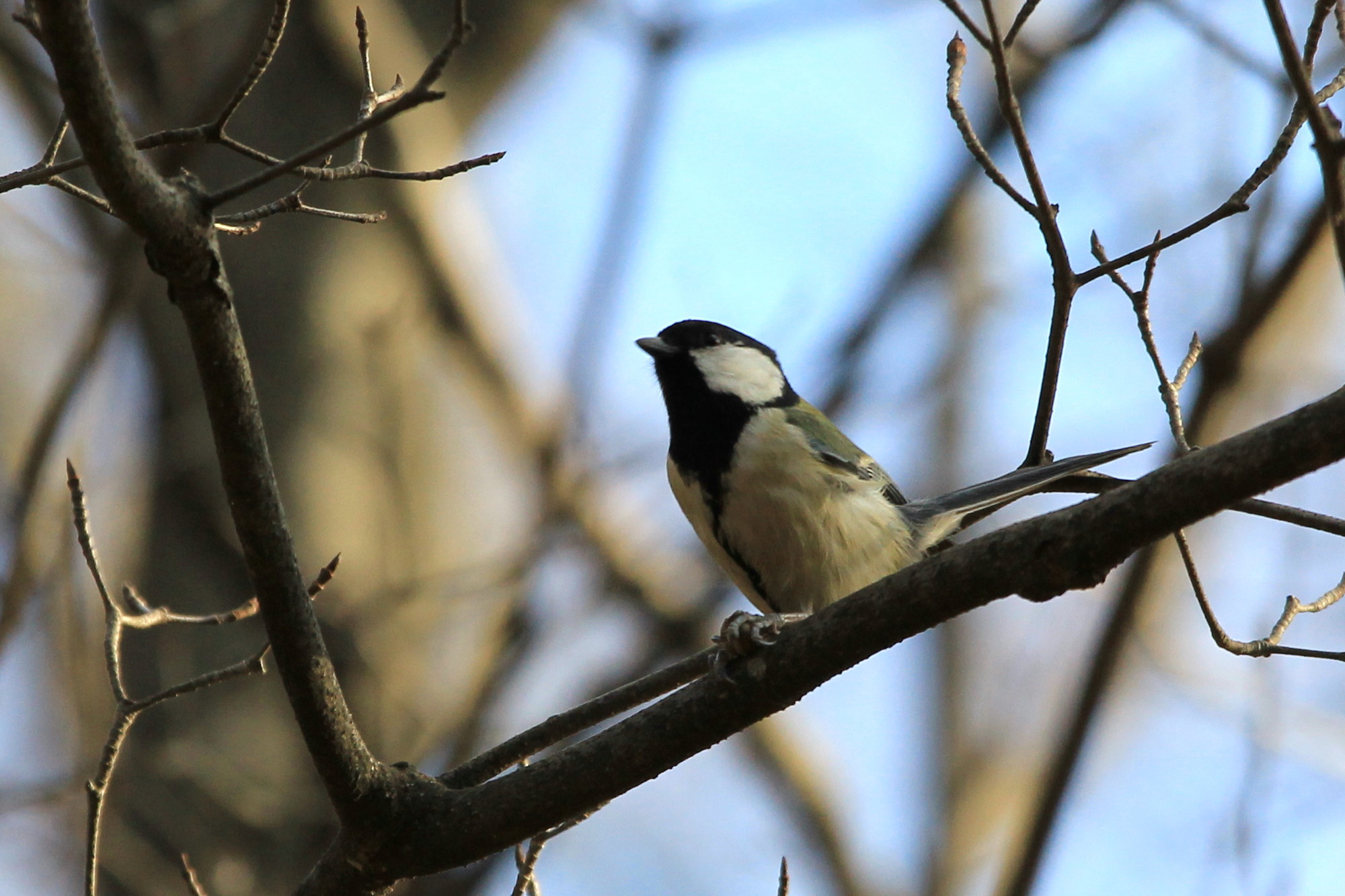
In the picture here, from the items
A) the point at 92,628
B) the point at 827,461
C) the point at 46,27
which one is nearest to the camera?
the point at 46,27

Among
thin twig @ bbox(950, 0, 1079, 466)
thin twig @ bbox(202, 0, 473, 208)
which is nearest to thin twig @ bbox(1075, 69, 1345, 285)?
thin twig @ bbox(950, 0, 1079, 466)

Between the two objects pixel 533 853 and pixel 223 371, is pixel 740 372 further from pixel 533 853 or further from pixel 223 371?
pixel 223 371

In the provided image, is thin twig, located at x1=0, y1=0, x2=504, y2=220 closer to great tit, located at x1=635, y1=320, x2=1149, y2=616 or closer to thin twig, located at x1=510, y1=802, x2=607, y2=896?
thin twig, located at x1=510, y1=802, x2=607, y2=896

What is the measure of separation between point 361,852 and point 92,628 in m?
3.31

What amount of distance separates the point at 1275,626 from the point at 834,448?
4.67 feet

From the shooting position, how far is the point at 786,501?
3.39 metres

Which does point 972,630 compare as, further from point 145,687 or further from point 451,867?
point 451,867

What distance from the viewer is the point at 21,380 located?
8.09 m

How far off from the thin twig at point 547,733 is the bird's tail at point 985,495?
85 cm

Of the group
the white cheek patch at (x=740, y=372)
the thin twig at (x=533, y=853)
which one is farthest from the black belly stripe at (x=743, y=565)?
the thin twig at (x=533, y=853)

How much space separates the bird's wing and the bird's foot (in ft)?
4.44

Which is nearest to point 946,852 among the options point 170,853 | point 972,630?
point 972,630

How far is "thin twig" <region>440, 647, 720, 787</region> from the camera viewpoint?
2.51 m

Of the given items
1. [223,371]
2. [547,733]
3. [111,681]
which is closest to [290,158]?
[223,371]
